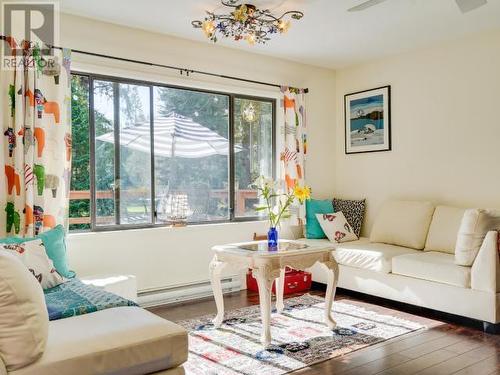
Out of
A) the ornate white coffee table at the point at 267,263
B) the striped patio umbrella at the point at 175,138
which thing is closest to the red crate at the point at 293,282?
the ornate white coffee table at the point at 267,263

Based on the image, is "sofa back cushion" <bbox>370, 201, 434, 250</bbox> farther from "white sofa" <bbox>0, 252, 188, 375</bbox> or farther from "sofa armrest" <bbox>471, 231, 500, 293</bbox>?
"white sofa" <bbox>0, 252, 188, 375</bbox>

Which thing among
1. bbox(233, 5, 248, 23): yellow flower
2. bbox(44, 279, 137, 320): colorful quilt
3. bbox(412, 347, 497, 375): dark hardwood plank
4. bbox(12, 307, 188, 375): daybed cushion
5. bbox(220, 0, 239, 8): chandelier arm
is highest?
bbox(220, 0, 239, 8): chandelier arm

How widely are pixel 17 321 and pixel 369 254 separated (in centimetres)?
322

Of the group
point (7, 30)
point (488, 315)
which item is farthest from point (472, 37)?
point (7, 30)

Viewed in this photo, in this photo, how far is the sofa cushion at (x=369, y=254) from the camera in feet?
13.5

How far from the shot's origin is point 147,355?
2.00 m

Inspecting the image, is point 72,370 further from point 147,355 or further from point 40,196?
point 40,196

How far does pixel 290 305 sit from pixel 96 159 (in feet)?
7.31

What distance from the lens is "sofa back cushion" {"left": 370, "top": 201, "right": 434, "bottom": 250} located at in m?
4.43

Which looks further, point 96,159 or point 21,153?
point 96,159

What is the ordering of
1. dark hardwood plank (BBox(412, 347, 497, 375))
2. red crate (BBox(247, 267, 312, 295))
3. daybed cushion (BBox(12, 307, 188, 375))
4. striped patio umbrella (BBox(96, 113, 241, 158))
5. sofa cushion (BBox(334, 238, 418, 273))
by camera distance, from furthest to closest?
red crate (BBox(247, 267, 312, 295))
striped patio umbrella (BBox(96, 113, 241, 158))
sofa cushion (BBox(334, 238, 418, 273))
dark hardwood plank (BBox(412, 347, 497, 375))
daybed cushion (BBox(12, 307, 188, 375))

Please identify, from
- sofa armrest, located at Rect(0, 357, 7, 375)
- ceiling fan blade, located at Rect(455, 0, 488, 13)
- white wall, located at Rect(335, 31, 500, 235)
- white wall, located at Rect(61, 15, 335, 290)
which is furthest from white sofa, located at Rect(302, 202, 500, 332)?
sofa armrest, located at Rect(0, 357, 7, 375)

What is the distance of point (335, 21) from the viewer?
3902 millimetres

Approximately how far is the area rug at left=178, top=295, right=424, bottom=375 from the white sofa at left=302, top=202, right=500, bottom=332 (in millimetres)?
319
